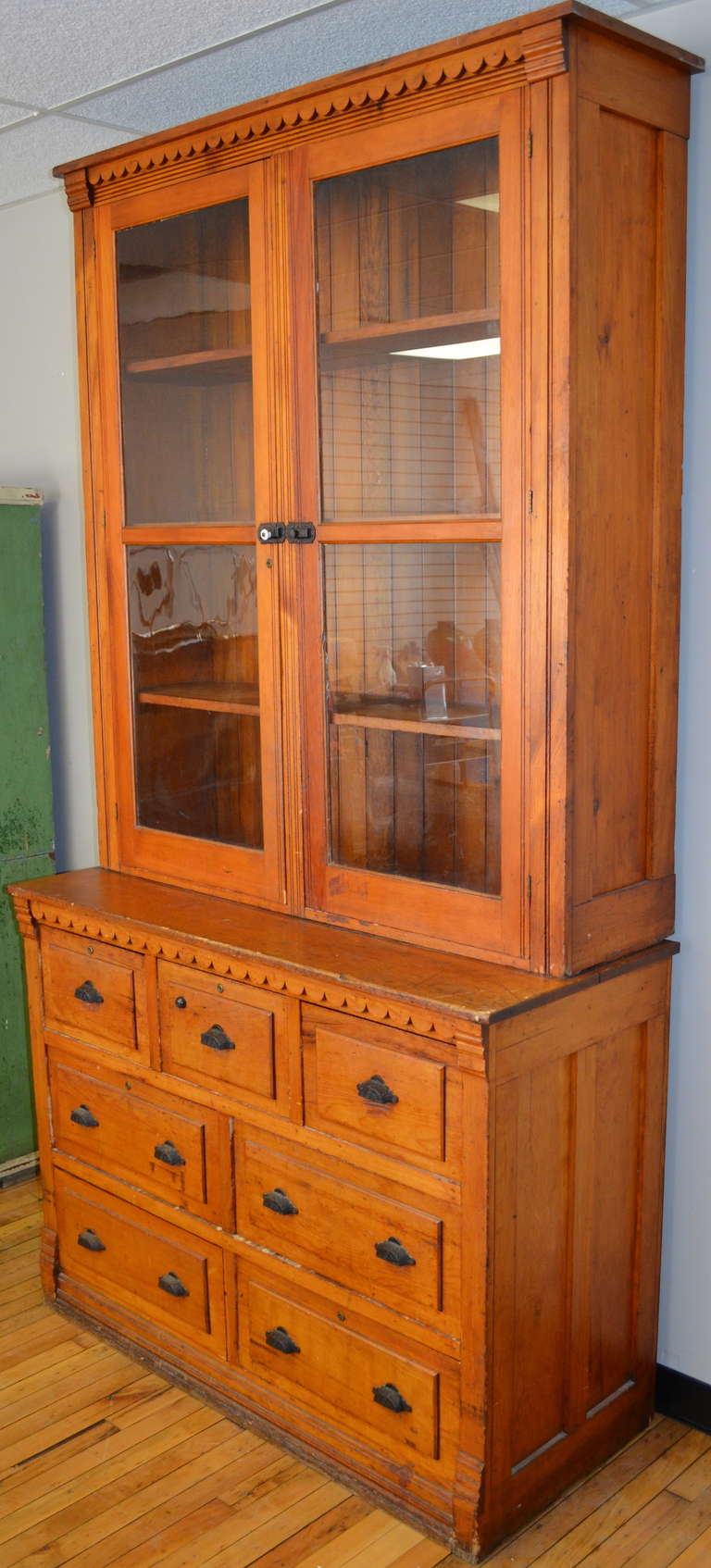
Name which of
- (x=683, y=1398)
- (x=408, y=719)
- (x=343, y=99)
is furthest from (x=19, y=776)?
(x=683, y=1398)

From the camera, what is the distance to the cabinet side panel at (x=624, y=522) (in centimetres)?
196

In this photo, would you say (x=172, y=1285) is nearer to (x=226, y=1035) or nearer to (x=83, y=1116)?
(x=83, y=1116)

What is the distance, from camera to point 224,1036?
2355 mm

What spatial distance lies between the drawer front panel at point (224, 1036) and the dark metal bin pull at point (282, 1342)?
1.28 feet

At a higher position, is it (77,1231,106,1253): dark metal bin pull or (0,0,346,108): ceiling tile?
(0,0,346,108): ceiling tile

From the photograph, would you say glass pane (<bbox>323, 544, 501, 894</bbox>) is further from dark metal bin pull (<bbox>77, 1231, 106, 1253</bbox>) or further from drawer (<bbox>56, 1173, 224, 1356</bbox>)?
dark metal bin pull (<bbox>77, 1231, 106, 1253</bbox>)

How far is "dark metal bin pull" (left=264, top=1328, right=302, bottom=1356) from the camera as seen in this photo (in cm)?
229

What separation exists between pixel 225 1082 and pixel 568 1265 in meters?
0.65

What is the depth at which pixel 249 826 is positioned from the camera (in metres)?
2.51

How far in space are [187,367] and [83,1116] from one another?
1.46 metres

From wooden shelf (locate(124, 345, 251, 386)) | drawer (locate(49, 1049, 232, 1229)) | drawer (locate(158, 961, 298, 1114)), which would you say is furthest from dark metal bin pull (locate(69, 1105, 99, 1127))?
wooden shelf (locate(124, 345, 251, 386))

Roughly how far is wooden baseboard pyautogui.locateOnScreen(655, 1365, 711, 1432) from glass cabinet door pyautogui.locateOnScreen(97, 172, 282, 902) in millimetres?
1095

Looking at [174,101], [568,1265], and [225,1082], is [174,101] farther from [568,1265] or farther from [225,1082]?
[568,1265]

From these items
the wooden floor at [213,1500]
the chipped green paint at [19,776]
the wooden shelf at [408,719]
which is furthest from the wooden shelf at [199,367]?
the wooden floor at [213,1500]
